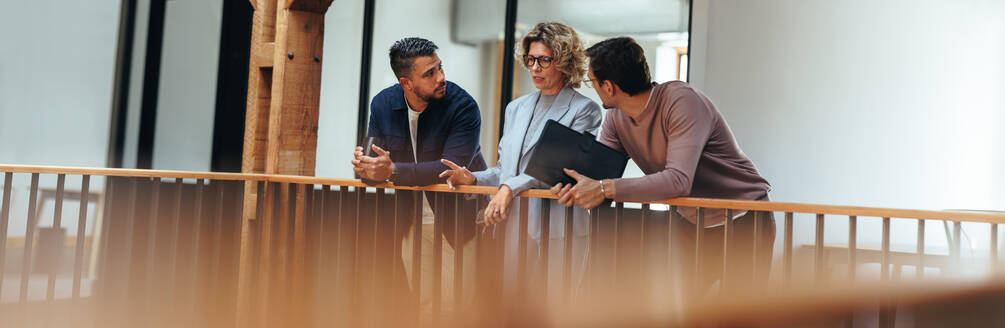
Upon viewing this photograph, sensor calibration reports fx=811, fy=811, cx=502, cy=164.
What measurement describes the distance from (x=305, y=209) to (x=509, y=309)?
1.12m

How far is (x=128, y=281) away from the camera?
3.74 meters

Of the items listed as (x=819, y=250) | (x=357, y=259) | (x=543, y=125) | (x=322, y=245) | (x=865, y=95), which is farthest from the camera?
(x=865, y=95)

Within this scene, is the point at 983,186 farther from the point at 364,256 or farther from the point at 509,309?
the point at 364,256

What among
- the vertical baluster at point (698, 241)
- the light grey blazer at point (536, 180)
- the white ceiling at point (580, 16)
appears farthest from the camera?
the white ceiling at point (580, 16)

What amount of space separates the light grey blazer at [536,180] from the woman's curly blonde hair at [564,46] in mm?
69

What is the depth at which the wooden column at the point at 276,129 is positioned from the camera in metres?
3.79

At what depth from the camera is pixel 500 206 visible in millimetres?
2697

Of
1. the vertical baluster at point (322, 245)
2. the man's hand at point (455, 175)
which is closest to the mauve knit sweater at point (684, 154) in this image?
the man's hand at point (455, 175)

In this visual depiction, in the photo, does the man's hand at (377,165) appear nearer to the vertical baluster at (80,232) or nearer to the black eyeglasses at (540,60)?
the black eyeglasses at (540,60)

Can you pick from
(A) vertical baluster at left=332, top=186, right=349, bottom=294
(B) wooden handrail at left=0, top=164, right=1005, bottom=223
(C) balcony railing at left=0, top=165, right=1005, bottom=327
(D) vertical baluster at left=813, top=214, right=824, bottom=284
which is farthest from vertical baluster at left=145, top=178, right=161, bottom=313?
(D) vertical baluster at left=813, top=214, right=824, bottom=284

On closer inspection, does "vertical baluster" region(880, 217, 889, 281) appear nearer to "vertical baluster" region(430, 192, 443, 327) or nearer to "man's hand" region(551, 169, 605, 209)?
"man's hand" region(551, 169, 605, 209)

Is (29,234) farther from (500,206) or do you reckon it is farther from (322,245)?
(500,206)

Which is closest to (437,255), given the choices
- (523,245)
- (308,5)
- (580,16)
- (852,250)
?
(523,245)

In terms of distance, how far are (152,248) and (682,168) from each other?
2.54 metres
